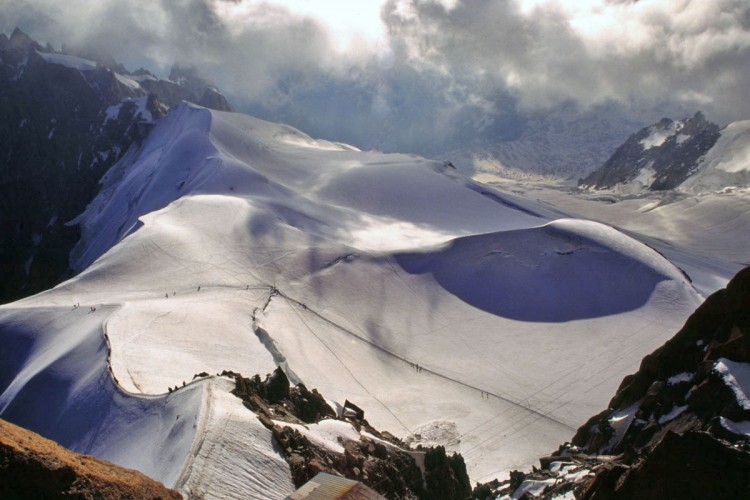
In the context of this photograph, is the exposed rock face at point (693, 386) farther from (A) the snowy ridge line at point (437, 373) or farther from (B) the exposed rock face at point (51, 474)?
(B) the exposed rock face at point (51, 474)

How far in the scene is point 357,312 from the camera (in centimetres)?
4375

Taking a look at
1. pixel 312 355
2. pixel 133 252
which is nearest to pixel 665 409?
pixel 312 355

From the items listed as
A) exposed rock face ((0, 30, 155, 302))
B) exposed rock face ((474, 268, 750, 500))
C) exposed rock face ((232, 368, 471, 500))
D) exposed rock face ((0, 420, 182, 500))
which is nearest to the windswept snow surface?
exposed rock face ((232, 368, 471, 500))

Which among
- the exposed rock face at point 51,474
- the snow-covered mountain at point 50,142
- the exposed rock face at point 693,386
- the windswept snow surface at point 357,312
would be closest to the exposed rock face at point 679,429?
the exposed rock face at point 693,386

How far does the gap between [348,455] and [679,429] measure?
32.1 ft

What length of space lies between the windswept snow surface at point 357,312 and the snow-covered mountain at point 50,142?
29.2 metres

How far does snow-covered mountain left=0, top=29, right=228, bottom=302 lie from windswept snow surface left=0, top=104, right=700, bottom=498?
95.7 feet

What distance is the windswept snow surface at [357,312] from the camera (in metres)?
26.0

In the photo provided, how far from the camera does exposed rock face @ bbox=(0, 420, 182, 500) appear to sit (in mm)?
9438

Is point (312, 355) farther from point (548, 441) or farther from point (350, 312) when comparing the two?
point (548, 441)

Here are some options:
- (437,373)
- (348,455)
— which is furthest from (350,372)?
(348,455)

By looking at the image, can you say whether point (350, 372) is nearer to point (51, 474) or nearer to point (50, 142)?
point (51, 474)

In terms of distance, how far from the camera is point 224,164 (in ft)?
226

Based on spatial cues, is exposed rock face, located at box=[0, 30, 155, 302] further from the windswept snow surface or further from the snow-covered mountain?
the windswept snow surface
